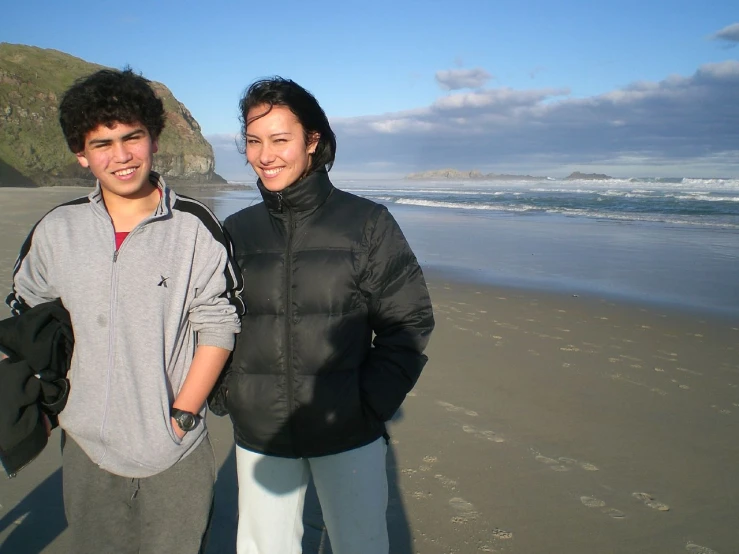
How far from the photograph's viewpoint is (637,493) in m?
3.35

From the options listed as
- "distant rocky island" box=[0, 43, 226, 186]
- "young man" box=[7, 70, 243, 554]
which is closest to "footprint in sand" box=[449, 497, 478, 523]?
"young man" box=[7, 70, 243, 554]

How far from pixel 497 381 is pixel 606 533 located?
212 cm

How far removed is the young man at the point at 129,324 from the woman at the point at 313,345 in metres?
0.17

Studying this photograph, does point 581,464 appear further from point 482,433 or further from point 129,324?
point 129,324

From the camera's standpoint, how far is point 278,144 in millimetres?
2031

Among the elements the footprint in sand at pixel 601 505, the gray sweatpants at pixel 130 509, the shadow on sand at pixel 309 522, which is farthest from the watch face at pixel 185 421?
the footprint in sand at pixel 601 505

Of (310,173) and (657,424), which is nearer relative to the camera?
(310,173)

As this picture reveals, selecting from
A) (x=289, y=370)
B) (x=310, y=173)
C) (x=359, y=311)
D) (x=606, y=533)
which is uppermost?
(x=310, y=173)

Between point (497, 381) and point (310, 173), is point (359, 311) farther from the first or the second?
point (497, 381)

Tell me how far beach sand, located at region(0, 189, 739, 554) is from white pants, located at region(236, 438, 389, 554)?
867 millimetres

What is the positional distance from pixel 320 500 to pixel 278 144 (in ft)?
4.34

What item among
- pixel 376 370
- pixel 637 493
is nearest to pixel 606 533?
pixel 637 493

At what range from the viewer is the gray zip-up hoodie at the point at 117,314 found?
177 cm

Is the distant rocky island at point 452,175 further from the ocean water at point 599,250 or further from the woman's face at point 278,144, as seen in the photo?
the woman's face at point 278,144
